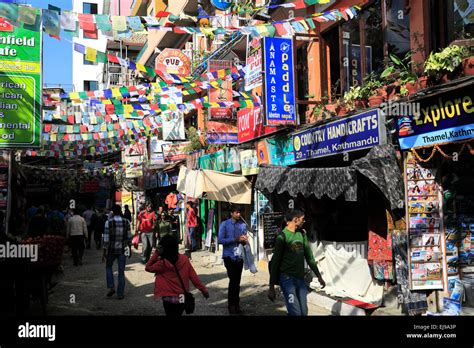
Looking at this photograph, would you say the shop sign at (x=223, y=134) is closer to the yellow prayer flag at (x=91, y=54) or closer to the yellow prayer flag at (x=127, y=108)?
the yellow prayer flag at (x=127, y=108)

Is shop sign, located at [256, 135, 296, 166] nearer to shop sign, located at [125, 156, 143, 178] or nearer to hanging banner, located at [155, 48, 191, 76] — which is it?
hanging banner, located at [155, 48, 191, 76]

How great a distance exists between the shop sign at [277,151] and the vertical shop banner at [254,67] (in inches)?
67.4

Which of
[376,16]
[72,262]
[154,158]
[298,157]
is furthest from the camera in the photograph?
[154,158]

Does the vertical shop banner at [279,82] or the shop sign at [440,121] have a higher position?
the vertical shop banner at [279,82]

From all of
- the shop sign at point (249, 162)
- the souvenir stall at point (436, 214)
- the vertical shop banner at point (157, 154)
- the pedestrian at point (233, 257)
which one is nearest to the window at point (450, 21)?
the souvenir stall at point (436, 214)

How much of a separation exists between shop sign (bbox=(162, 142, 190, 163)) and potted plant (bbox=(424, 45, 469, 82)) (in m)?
15.9

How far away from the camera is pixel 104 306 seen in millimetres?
9578

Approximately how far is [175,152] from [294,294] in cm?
1757

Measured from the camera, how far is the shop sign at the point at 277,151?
12.7 m

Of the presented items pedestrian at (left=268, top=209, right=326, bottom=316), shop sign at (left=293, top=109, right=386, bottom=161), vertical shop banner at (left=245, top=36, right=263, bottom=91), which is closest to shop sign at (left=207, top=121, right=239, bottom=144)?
vertical shop banner at (left=245, top=36, right=263, bottom=91)

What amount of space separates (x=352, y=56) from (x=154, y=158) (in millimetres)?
16142

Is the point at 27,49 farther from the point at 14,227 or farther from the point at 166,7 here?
the point at 166,7

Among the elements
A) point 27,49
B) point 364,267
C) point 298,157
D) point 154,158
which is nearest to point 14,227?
point 154,158

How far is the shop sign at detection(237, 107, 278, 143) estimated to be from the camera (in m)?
14.2
